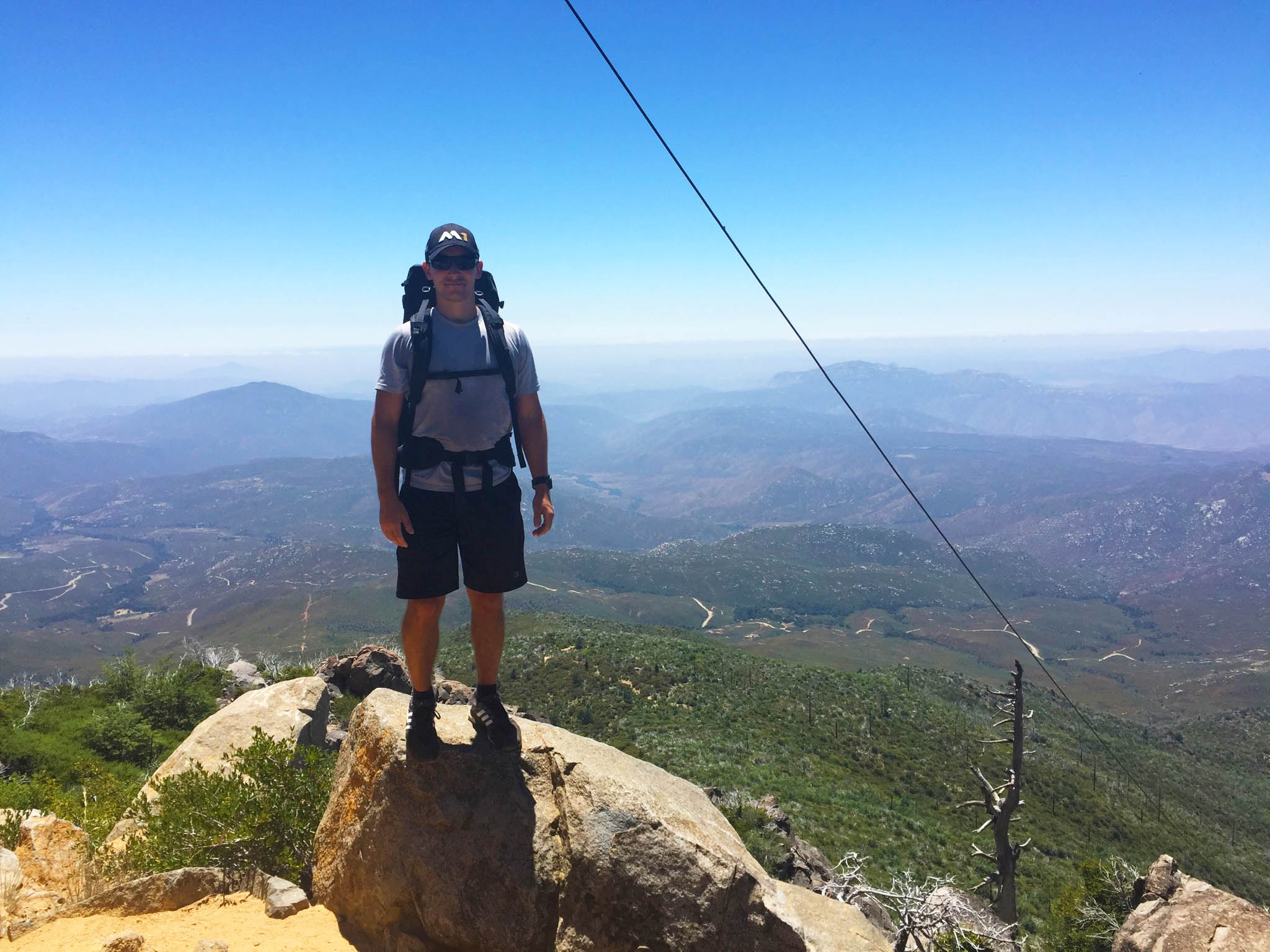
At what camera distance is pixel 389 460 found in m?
5.61

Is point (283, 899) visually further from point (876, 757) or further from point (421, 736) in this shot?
point (876, 757)

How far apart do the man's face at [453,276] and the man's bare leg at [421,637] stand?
2.77 m

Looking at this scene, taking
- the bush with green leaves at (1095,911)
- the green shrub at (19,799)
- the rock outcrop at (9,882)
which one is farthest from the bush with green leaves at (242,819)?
the bush with green leaves at (1095,911)

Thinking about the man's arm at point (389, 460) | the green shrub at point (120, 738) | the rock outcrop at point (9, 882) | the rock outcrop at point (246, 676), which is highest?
the man's arm at point (389, 460)

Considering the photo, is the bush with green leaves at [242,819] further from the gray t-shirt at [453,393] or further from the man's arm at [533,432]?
the man's arm at [533,432]

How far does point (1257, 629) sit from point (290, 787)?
25508cm

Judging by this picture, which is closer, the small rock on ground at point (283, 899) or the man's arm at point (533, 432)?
the small rock on ground at point (283, 899)

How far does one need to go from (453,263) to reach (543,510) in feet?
8.67

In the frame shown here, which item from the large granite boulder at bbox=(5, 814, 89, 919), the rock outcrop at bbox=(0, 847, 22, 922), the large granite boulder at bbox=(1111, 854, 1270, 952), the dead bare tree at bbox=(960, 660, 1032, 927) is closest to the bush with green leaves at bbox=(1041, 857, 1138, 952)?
the dead bare tree at bbox=(960, 660, 1032, 927)

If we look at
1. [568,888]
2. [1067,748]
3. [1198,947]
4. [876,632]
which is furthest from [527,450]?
[876,632]

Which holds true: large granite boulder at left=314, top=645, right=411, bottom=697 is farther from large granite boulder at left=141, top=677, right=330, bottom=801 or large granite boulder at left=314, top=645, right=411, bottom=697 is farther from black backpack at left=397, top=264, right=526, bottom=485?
black backpack at left=397, top=264, right=526, bottom=485

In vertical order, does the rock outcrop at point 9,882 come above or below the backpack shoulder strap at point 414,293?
below

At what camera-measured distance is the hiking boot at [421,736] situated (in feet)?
19.7

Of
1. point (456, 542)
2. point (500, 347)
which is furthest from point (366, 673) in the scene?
point (500, 347)
